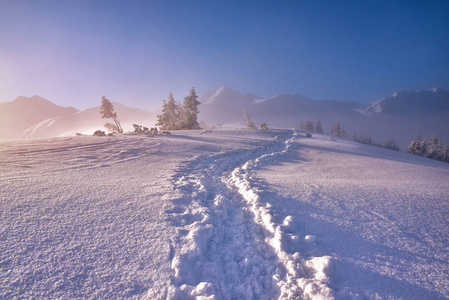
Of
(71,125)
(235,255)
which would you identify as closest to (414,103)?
(235,255)

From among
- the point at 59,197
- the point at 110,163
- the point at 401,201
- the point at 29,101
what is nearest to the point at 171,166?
the point at 110,163

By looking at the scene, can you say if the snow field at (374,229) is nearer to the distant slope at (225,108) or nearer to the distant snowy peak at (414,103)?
the distant slope at (225,108)

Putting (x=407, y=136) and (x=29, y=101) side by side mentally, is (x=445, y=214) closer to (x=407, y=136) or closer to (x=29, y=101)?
(x=407, y=136)

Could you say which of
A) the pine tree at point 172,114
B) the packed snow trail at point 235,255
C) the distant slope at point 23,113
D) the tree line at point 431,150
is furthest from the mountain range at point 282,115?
the packed snow trail at point 235,255

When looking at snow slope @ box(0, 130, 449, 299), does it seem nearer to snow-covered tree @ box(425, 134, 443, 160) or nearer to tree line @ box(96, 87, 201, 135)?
tree line @ box(96, 87, 201, 135)

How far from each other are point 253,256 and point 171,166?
5574mm

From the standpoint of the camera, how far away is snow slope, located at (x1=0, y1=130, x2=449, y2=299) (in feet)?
7.63

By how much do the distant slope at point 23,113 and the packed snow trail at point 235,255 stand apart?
106 metres

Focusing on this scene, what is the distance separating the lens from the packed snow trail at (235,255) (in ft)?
7.96

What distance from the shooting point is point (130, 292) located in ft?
7.32

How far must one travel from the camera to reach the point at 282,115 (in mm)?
132625

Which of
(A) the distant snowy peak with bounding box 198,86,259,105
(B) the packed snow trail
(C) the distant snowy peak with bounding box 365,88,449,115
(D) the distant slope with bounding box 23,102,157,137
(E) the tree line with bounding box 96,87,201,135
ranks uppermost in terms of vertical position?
(A) the distant snowy peak with bounding box 198,86,259,105

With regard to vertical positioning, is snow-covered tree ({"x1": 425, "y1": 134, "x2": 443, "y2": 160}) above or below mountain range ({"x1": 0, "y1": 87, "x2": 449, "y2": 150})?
below

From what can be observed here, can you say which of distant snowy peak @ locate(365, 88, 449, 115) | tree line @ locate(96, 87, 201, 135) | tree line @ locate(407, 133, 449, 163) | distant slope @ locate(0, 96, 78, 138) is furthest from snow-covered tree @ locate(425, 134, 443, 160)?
distant snowy peak @ locate(365, 88, 449, 115)
